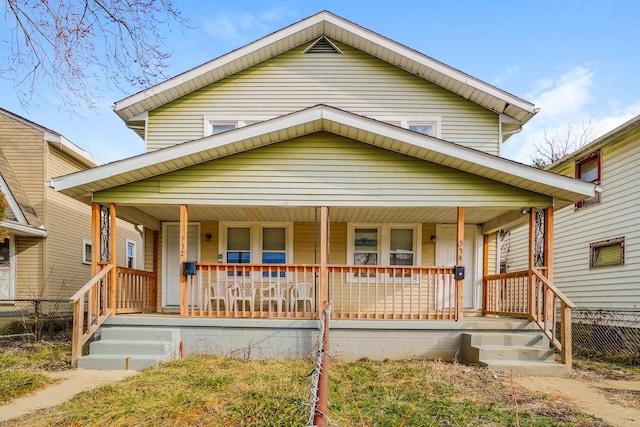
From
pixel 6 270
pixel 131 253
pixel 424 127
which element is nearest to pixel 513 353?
pixel 424 127

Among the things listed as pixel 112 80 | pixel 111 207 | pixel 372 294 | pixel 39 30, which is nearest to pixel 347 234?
pixel 372 294

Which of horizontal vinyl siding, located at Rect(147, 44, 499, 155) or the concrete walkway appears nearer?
the concrete walkway

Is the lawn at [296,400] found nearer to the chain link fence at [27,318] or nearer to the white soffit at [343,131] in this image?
the white soffit at [343,131]

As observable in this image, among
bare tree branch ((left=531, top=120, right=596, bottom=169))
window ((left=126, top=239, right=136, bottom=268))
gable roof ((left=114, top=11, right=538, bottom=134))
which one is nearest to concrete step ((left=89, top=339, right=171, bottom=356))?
gable roof ((left=114, top=11, right=538, bottom=134))

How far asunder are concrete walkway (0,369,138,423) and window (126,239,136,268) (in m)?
11.0

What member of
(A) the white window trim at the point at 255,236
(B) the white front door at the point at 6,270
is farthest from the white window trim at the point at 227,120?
(B) the white front door at the point at 6,270

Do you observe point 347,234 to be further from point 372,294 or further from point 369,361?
point 369,361

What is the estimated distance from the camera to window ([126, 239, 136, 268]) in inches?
672

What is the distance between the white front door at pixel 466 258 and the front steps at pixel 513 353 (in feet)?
8.67

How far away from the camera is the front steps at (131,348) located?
680cm

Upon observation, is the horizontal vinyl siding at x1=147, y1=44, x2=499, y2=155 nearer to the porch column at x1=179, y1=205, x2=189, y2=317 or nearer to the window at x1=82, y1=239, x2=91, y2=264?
the porch column at x1=179, y1=205, x2=189, y2=317

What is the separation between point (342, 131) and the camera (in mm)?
7754

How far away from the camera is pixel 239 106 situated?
33.2ft

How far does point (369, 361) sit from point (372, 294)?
2.66 m
